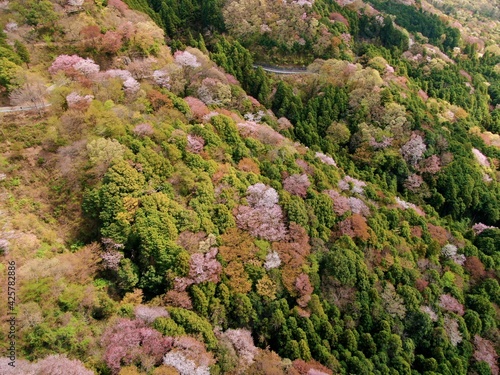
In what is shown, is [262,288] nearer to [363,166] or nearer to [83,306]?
[83,306]

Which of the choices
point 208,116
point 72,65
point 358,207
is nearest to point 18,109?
point 72,65

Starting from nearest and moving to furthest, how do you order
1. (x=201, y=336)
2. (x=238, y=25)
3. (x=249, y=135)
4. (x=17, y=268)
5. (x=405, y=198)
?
(x=17, y=268)
(x=201, y=336)
(x=249, y=135)
(x=405, y=198)
(x=238, y=25)

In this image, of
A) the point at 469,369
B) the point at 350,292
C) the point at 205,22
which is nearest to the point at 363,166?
the point at 350,292

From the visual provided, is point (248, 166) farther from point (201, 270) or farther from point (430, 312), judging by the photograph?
point (430, 312)

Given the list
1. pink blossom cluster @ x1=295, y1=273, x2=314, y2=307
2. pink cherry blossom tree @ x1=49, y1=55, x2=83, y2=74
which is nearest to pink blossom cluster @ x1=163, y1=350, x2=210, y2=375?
pink blossom cluster @ x1=295, y1=273, x2=314, y2=307

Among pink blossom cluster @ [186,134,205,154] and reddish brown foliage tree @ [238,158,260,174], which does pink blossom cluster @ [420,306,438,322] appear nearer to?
reddish brown foliage tree @ [238,158,260,174]
